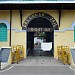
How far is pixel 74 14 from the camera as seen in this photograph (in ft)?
78.7

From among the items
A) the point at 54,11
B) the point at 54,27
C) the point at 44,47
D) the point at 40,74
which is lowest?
the point at 40,74

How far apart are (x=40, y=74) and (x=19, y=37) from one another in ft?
30.3

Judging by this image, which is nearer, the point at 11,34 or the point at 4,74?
the point at 4,74

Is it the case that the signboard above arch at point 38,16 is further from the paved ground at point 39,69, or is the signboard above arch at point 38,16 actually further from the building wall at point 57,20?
the paved ground at point 39,69

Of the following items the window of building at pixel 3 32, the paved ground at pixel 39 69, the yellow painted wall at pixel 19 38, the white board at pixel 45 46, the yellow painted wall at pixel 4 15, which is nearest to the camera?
the paved ground at pixel 39 69

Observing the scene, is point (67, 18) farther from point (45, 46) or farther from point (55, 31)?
point (45, 46)

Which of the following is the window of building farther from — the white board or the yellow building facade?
the white board

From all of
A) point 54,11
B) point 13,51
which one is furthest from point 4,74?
point 54,11

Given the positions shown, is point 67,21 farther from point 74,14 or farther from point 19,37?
point 19,37

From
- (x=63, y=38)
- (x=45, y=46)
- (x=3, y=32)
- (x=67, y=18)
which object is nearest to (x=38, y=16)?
(x=67, y=18)

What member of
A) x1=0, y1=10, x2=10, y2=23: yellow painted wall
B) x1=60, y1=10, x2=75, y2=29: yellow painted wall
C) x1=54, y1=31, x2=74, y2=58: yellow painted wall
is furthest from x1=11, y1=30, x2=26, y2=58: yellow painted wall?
x1=60, y1=10, x2=75, y2=29: yellow painted wall

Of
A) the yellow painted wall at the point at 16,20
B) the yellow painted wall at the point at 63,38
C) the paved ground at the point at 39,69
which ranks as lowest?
the paved ground at the point at 39,69

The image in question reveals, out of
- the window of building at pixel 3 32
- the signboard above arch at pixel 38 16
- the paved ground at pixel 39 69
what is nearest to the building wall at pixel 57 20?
the signboard above arch at pixel 38 16

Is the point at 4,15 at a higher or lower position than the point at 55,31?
higher
